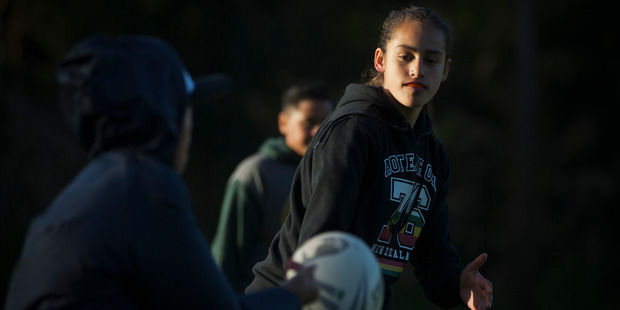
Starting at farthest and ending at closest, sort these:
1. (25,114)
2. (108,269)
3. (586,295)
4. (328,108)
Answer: (25,114), (586,295), (328,108), (108,269)

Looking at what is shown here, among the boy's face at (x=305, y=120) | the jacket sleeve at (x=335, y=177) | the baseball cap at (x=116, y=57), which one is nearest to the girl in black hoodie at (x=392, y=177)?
the jacket sleeve at (x=335, y=177)

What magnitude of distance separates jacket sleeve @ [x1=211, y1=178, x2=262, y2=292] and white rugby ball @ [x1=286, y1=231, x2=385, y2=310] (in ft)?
10.3

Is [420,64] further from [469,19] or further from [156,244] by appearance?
[469,19]

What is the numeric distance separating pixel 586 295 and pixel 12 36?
8.11 m

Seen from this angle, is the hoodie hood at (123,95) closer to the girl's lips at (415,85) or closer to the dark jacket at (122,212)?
the dark jacket at (122,212)

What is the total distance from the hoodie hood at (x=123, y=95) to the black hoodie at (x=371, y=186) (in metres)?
0.90

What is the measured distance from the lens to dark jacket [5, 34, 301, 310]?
2215 mm

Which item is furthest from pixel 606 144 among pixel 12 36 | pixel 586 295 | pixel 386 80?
pixel 386 80

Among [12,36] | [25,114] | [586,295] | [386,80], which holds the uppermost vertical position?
[386,80]

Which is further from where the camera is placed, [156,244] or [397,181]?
[397,181]

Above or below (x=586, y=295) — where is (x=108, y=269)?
above

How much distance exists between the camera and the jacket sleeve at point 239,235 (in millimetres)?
5859

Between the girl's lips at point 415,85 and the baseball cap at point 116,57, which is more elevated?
the baseball cap at point 116,57

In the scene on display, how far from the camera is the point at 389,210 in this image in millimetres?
3391
